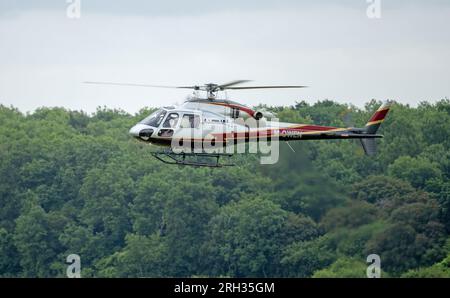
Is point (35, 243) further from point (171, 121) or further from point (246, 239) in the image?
point (171, 121)

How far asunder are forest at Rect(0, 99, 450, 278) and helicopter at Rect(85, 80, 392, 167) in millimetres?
9470

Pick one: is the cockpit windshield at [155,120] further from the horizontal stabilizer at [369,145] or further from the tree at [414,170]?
the tree at [414,170]

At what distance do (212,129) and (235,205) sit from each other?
2998 centimetres

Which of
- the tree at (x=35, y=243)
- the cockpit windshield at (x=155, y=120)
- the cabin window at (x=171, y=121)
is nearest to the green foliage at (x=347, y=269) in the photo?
the cabin window at (x=171, y=121)

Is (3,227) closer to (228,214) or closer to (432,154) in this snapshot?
(228,214)

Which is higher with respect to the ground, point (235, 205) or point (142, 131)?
point (235, 205)

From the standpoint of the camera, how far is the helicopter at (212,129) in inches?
2304

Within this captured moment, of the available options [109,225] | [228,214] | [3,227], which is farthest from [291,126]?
[3,227]

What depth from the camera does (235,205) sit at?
8862 centimetres

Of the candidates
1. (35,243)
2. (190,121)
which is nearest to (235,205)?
(35,243)

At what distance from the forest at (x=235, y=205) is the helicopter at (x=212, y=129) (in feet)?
31.1

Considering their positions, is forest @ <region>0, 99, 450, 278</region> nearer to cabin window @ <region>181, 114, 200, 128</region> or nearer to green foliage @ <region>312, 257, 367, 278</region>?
green foliage @ <region>312, 257, 367, 278</region>
